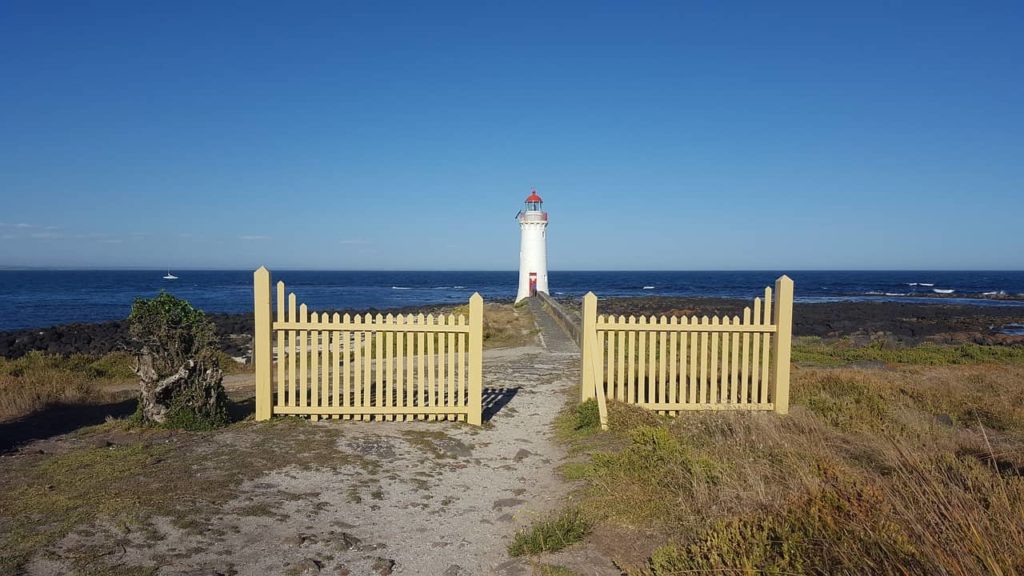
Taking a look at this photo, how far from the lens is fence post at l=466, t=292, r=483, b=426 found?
8023mm

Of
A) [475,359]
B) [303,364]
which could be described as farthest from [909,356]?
[303,364]

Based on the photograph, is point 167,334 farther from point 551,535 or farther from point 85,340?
point 85,340

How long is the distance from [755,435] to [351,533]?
3.84m

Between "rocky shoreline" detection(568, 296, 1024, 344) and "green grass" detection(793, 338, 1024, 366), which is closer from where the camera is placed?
"green grass" detection(793, 338, 1024, 366)

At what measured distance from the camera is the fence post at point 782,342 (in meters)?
8.27

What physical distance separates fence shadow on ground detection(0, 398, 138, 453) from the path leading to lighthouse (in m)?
2.02

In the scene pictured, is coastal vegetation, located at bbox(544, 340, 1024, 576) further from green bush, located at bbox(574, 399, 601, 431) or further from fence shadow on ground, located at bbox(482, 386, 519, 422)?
fence shadow on ground, located at bbox(482, 386, 519, 422)

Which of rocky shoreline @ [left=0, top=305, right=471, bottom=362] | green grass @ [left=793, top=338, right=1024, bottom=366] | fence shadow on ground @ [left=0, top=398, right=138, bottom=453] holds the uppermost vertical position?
fence shadow on ground @ [left=0, top=398, right=138, bottom=453]

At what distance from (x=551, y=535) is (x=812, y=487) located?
Answer: 171 cm

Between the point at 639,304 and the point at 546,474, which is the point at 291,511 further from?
the point at 639,304

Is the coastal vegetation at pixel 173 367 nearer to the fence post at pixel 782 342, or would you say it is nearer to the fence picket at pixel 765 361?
the fence picket at pixel 765 361

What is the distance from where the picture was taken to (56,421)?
823cm

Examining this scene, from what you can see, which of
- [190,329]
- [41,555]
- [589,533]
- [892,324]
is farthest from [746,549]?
[892,324]

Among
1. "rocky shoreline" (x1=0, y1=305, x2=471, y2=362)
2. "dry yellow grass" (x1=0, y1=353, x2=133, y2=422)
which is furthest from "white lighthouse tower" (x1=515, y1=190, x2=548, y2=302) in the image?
"dry yellow grass" (x1=0, y1=353, x2=133, y2=422)
